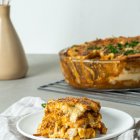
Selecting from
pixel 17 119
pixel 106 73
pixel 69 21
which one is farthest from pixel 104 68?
pixel 69 21

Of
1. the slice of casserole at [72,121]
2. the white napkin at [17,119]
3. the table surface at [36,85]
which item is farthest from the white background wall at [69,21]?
the slice of casserole at [72,121]

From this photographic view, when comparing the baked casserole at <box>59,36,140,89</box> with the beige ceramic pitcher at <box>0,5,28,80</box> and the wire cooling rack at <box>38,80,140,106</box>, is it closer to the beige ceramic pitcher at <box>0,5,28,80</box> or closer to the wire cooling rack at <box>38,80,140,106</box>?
the wire cooling rack at <box>38,80,140,106</box>

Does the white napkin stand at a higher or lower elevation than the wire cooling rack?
higher

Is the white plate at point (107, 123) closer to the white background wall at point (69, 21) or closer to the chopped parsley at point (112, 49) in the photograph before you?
the chopped parsley at point (112, 49)

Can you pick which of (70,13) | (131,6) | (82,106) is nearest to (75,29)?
(70,13)

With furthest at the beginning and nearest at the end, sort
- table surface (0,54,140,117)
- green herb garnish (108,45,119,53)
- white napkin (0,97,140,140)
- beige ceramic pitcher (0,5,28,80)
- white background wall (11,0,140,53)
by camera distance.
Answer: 1. white background wall (11,0,140,53)
2. beige ceramic pitcher (0,5,28,80)
3. green herb garnish (108,45,119,53)
4. table surface (0,54,140,117)
5. white napkin (0,97,140,140)

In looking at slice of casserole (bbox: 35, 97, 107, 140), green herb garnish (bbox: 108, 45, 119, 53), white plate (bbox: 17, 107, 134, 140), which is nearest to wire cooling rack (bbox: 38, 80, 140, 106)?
green herb garnish (bbox: 108, 45, 119, 53)

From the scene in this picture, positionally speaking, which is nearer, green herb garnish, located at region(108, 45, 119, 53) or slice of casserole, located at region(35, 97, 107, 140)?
slice of casserole, located at region(35, 97, 107, 140)
